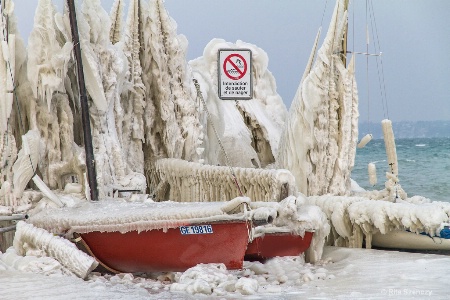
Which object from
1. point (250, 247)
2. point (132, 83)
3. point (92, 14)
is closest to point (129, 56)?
point (132, 83)

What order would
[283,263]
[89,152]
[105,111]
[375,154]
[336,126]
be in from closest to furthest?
[283,263], [89,152], [105,111], [336,126], [375,154]

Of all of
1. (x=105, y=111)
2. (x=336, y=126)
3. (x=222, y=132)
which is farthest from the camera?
(x=222, y=132)

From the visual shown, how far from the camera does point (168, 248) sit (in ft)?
32.9

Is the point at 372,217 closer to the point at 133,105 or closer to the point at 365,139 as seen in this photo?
the point at 365,139

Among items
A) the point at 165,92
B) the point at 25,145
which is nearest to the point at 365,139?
the point at 165,92

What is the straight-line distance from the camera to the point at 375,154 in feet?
178

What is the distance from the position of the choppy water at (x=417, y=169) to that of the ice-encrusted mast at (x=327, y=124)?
14312mm

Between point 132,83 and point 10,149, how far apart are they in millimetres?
3340

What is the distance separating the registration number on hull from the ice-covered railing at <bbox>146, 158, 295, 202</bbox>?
254 centimetres

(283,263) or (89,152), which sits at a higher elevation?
(89,152)

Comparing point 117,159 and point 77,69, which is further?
point 117,159

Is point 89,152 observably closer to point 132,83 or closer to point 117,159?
point 117,159

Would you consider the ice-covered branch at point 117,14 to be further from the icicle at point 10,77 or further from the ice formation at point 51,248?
the ice formation at point 51,248

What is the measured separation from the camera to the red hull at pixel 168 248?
9.78 m
